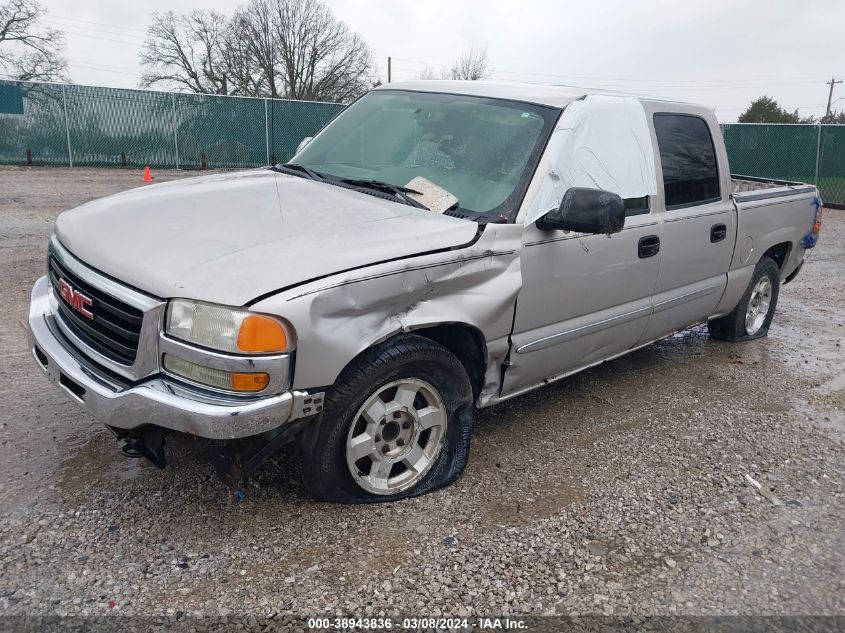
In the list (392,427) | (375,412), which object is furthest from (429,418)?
(375,412)

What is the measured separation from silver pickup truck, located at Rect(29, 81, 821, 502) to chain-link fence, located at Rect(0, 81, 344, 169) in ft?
53.6

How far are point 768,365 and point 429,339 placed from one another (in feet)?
11.6

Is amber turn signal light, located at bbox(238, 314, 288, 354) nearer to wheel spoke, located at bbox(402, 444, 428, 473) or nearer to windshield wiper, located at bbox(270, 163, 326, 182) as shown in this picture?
wheel spoke, located at bbox(402, 444, 428, 473)

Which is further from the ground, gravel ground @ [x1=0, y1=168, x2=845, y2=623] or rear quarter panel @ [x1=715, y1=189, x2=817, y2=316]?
rear quarter panel @ [x1=715, y1=189, x2=817, y2=316]

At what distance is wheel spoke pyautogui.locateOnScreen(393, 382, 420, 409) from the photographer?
9.77 feet

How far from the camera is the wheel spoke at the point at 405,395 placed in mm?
2977

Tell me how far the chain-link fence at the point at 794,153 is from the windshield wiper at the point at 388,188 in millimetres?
16478

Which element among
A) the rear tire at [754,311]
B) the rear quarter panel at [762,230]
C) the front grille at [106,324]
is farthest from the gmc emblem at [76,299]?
the rear tire at [754,311]

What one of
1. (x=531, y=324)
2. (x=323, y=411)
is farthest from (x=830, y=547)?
(x=323, y=411)

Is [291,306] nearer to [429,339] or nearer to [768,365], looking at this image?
[429,339]

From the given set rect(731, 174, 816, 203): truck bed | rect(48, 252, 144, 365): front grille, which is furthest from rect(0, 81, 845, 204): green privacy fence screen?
rect(48, 252, 144, 365): front grille

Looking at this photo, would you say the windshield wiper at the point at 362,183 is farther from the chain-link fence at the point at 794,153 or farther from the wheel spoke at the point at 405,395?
the chain-link fence at the point at 794,153

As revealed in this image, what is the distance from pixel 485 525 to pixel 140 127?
65.2 ft

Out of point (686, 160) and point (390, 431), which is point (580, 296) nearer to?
point (390, 431)
